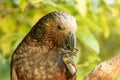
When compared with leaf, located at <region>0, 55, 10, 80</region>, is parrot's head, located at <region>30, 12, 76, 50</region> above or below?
above

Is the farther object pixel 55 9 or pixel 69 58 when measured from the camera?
pixel 55 9

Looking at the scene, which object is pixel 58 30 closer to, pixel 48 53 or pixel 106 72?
pixel 48 53

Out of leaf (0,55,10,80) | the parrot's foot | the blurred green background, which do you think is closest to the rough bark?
the parrot's foot

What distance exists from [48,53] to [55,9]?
22.3 inches

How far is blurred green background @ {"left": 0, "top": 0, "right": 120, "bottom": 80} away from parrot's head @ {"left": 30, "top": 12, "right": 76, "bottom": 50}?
48 cm

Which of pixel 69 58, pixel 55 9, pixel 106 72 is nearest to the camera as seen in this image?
pixel 106 72

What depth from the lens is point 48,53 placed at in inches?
108

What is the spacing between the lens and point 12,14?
398 cm

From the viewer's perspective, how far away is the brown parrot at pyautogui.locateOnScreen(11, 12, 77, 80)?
8.82 ft

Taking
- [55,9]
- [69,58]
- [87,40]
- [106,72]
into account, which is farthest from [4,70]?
[106,72]

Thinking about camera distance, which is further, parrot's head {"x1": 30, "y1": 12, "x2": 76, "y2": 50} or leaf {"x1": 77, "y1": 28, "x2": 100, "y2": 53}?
leaf {"x1": 77, "y1": 28, "x2": 100, "y2": 53}

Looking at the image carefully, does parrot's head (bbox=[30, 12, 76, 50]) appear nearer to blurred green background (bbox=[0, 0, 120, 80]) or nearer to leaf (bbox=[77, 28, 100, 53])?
blurred green background (bbox=[0, 0, 120, 80])

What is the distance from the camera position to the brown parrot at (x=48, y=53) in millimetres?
2688

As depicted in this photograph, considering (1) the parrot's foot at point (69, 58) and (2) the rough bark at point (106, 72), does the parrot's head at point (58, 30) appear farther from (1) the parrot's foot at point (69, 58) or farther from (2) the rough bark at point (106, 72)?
(2) the rough bark at point (106, 72)
